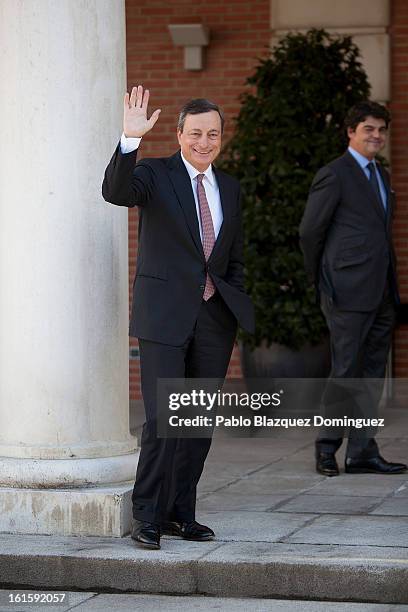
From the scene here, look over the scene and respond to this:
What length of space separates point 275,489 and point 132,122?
8.08ft

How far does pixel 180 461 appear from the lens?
582 cm

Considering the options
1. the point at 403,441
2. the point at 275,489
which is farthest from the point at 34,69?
the point at 403,441

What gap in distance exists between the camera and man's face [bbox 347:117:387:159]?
7504 millimetres

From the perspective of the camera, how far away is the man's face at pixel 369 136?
750 cm

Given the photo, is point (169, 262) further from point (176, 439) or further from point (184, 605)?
point (184, 605)

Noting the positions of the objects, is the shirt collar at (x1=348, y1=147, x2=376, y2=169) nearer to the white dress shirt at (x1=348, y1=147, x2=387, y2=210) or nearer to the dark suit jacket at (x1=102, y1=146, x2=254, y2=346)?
the white dress shirt at (x1=348, y1=147, x2=387, y2=210)

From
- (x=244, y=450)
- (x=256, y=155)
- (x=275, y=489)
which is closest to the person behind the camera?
(x=275, y=489)

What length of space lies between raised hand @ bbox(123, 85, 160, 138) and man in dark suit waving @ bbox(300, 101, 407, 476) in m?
2.27

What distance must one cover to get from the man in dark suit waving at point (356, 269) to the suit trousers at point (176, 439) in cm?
176

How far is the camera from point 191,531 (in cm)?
575

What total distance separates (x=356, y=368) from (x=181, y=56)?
4.22m

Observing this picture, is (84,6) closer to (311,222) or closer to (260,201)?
(311,222)

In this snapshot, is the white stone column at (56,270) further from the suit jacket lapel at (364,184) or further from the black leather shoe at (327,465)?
the suit jacket lapel at (364,184)

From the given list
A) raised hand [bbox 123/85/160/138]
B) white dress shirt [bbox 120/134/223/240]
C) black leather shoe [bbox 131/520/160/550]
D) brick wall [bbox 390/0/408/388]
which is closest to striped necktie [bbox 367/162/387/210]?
white dress shirt [bbox 120/134/223/240]
